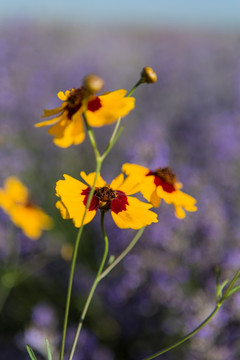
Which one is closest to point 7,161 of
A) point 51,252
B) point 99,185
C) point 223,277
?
point 51,252

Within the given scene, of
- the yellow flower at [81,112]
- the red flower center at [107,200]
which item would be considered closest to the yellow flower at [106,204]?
the red flower center at [107,200]

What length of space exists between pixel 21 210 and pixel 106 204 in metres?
1.43

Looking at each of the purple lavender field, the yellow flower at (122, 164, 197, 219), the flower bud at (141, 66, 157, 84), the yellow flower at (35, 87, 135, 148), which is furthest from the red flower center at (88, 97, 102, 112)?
the purple lavender field

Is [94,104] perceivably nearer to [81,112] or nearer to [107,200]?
[81,112]

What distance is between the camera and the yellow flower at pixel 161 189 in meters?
1.17

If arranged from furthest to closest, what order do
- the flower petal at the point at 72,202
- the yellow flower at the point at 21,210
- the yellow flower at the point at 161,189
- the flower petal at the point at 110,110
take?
the yellow flower at the point at 21,210 → the yellow flower at the point at 161,189 → the flower petal at the point at 72,202 → the flower petal at the point at 110,110

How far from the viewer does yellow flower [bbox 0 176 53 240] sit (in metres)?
2.13

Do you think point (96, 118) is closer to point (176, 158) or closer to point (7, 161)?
point (7, 161)

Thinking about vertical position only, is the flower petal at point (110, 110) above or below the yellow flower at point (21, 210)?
below

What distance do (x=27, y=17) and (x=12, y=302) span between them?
5674 mm

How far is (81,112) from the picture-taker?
3.14 feet

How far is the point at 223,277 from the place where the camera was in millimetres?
2102

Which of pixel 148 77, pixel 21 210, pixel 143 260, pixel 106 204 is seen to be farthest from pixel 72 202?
pixel 143 260

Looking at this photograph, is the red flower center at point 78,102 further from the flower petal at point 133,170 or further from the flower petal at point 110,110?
the flower petal at point 133,170
